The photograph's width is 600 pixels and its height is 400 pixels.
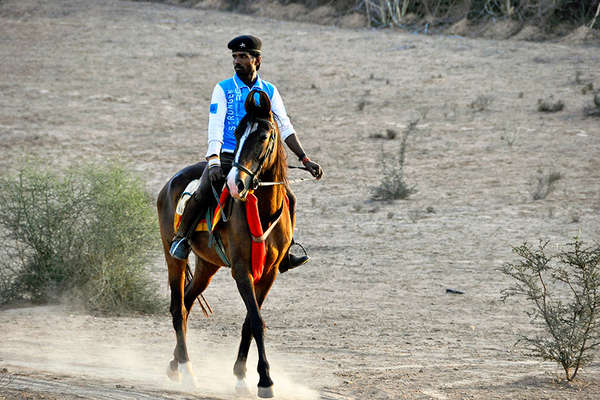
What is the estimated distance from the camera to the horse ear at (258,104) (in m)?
5.94

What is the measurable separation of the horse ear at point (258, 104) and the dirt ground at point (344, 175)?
223cm

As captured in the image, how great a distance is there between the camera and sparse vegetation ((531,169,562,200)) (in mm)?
14789

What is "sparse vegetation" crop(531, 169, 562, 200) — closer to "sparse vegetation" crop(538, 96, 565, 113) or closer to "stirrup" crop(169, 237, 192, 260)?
"sparse vegetation" crop(538, 96, 565, 113)

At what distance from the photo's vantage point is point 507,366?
7414 mm

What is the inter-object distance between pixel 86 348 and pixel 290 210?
9.43 ft

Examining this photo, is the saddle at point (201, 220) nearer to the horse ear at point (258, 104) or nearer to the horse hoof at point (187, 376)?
the horse ear at point (258, 104)

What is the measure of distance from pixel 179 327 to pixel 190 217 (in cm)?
117

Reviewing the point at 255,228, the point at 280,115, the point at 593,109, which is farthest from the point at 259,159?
the point at 593,109

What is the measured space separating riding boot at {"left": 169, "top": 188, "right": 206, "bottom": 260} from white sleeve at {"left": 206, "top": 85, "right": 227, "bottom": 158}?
22.3 inches

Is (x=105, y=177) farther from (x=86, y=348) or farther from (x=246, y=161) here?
(x=246, y=161)

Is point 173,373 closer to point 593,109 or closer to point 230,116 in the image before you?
point 230,116

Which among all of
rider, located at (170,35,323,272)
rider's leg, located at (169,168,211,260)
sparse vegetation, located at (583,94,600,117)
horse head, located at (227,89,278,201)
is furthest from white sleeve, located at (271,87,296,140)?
sparse vegetation, located at (583,94,600,117)

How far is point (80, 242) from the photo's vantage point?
32.5 ft

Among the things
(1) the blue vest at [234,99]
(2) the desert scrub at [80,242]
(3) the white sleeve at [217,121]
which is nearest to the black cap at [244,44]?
(1) the blue vest at [234,99]
